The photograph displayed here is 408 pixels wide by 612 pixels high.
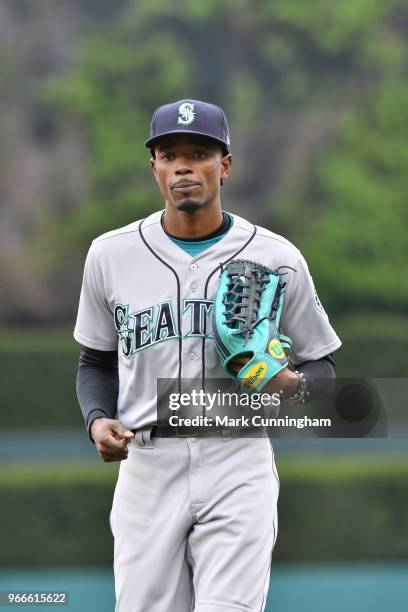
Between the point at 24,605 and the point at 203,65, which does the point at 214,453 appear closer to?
the point at 24,605

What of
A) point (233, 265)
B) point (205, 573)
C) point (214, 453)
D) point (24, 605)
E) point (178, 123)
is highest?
point (178, 123)

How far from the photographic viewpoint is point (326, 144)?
23453mm

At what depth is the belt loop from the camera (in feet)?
11.0

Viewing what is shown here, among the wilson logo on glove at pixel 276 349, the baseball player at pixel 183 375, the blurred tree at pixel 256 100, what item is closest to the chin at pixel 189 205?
the baseball player at pixel 183 375

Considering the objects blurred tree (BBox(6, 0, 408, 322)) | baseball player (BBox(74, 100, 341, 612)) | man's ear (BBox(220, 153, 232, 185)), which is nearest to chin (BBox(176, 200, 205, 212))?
baseball player (BBox(74, 100, 341, 612))

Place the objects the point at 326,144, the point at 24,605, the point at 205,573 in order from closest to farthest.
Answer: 1. the point at 205,573
2. the point at 24,605
3. the point at 326,144

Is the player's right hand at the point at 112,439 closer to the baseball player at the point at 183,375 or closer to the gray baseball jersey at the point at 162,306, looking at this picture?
the baseball player at the point at 183,375

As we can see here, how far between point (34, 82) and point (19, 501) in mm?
15729

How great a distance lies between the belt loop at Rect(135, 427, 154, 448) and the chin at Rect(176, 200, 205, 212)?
604 mm

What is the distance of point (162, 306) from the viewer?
338cm

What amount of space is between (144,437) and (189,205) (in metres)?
0.64

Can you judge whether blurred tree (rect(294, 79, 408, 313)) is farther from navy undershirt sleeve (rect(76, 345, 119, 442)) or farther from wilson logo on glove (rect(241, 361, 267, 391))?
wilson logo on glove (rect(241, 361, 267, 391))

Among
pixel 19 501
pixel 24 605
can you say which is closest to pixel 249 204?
pixel 19 501

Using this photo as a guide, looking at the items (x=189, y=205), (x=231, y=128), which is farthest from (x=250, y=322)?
(x=231, y=128)
